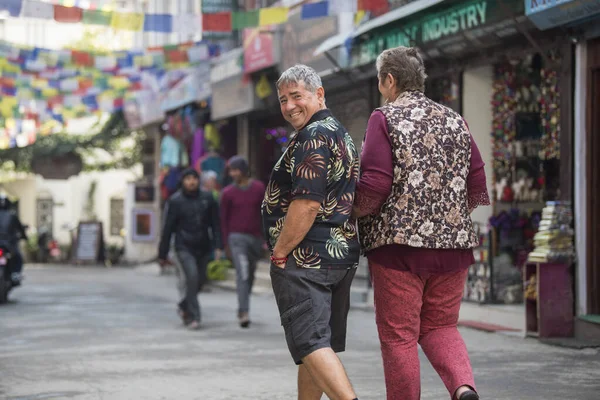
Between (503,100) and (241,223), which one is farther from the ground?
(503,100)

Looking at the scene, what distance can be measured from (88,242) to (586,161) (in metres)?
25.0

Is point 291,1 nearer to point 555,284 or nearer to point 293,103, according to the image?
point 555,284

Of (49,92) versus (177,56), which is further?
(49,92)

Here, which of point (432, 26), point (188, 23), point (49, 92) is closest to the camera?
point (432, 26)

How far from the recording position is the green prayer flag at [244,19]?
→ 48.6 ft

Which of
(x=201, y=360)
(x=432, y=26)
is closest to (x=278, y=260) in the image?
(x=201, y=360)

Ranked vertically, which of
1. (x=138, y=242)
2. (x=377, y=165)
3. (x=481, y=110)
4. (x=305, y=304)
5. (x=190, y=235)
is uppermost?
(x=481, y=110)

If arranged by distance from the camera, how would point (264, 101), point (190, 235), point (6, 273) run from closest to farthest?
point (190, 235), point (6, 273), point (264, 101)

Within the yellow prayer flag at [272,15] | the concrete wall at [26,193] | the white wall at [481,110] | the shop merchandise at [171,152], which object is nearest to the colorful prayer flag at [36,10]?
the yellow prayer flag at [272,15]

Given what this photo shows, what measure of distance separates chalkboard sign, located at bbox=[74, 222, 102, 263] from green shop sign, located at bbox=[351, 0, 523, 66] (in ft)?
66.5

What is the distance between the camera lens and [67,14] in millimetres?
14602

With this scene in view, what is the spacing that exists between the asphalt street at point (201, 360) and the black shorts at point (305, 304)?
1866 millimetres

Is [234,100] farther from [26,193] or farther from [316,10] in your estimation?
[26,193]

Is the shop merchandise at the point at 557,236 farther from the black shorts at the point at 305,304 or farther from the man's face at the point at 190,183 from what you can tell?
the black shorts at the point at 305,304
